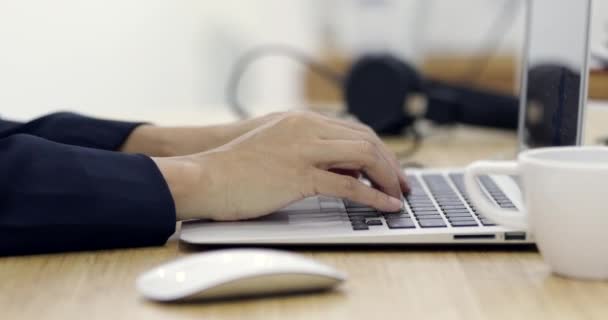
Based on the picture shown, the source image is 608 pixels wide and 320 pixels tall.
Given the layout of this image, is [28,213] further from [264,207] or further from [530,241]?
[530,241]

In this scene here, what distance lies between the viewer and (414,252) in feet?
2.40

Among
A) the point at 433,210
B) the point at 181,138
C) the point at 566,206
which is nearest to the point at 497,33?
the point at 181,138

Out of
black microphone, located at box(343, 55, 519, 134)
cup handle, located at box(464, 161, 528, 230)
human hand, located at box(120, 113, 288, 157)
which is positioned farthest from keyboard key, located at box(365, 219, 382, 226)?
black microphone, located at box(343, 55, 519, 134)

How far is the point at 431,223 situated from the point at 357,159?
92 mm

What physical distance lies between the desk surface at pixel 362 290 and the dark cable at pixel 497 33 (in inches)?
64.8

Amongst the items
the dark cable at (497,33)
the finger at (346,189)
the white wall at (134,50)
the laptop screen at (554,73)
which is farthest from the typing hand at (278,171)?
the dark cable at (497,33)

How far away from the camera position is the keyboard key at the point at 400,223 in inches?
29.4

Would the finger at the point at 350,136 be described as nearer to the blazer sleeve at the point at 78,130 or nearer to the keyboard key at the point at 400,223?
the keyboard key at the point at 400,223

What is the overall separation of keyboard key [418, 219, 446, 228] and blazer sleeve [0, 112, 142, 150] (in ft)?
1.32

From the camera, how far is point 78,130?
0.99m

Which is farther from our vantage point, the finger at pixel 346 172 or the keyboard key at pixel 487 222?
the finger at pixel 346 172

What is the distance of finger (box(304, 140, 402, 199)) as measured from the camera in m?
0.79

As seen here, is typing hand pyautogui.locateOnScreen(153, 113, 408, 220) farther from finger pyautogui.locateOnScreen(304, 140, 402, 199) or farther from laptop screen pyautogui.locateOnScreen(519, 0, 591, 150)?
laptop screen pyautogui.locateOnScreen(519, 0, 591, 150)

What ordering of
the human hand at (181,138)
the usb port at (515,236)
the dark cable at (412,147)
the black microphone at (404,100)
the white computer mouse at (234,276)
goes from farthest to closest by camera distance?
the black microphone at (404,100), the dark cable at (412,147), the human hand at (181,138), the usb port at (515,236), the white computer mouse at (234,276)
